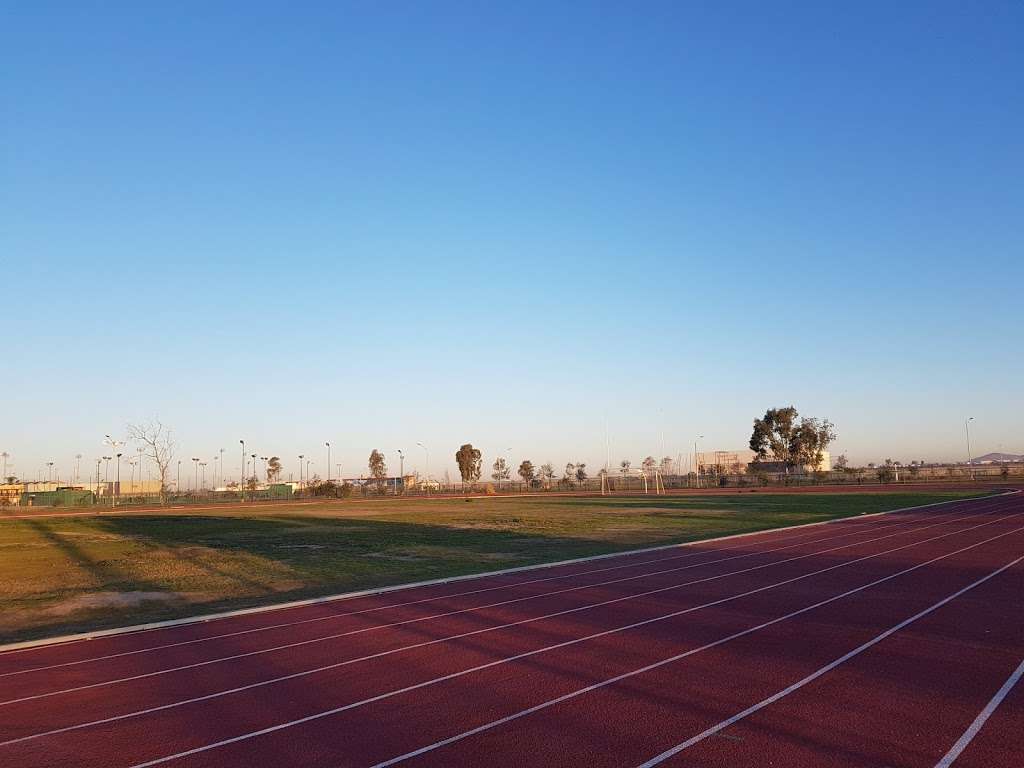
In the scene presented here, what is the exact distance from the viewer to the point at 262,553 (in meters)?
26.1

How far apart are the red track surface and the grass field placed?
3113 millimetres

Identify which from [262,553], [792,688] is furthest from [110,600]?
[792,688]

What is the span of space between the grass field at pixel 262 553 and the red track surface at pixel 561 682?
10.2ft

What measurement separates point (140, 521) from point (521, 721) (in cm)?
4355

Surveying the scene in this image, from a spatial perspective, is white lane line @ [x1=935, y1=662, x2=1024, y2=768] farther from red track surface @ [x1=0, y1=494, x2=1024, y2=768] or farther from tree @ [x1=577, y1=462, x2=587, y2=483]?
tree @ [x1=577, y1=462, x2=587, y2=483]

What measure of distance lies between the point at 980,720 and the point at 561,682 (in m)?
4.29

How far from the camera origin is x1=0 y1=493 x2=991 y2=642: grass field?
1667 centimetres

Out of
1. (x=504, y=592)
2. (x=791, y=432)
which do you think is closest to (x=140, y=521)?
(x=504, y=592)

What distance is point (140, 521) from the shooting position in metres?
44.8

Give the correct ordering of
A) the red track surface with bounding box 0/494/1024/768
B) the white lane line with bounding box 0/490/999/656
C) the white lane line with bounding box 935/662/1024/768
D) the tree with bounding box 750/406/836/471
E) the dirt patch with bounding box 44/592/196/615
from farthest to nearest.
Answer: the tree with bounding box 750/406/836/471, the dirt patch with bounding box 44/592/196/615, the white lane line with bounding box 0/490/999/656, the red track surface with bounding box 0/494/1024/768, the white lane line with bounding box 935/662/1024/768

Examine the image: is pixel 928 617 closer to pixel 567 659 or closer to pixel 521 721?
pixel 567 659

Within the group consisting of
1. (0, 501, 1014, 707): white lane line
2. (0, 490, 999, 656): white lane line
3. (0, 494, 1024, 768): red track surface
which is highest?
(0, 494, 1024, 768): red track surface

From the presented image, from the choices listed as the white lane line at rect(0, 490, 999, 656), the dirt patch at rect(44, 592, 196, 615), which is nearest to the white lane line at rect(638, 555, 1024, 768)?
the white lane line at rect(0, 490, 999, 656)

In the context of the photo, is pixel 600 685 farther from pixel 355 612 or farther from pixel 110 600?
pixel 110 600
